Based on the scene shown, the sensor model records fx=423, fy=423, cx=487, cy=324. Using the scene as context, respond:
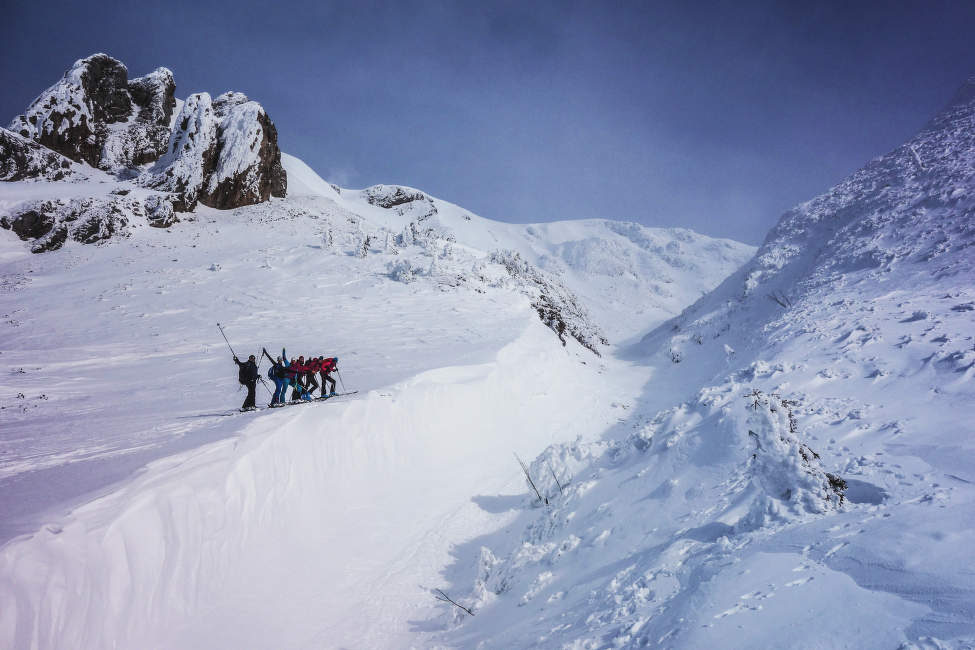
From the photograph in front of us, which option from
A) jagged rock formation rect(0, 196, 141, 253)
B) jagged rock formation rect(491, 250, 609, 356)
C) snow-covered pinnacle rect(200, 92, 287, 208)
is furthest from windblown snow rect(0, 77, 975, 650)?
snow-covered pinnacle rect(200, 92, 287, 208)

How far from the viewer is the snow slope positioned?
281cm

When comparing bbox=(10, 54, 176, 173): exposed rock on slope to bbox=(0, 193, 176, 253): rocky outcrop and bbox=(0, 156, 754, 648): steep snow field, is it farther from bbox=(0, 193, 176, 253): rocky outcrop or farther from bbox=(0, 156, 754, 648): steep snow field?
bbox=(0, 193, 176, 253): rocky outcrop

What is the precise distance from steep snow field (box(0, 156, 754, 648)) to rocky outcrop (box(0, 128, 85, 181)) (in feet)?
12.9

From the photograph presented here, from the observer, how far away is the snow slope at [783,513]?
281 centimetres

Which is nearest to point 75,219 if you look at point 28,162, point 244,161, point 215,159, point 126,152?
point 28,162

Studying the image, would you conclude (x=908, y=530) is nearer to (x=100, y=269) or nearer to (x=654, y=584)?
(x=654, y=584)

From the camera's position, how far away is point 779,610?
2.89 meters

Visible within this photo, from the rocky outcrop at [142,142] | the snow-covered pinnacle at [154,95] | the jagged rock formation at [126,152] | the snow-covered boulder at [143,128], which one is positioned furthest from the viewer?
the snow-covered pinnacle at [154,95]

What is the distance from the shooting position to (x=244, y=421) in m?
7.37

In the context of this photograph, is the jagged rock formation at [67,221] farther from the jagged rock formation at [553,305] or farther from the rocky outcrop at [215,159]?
the jagged rock formation at [553,305]

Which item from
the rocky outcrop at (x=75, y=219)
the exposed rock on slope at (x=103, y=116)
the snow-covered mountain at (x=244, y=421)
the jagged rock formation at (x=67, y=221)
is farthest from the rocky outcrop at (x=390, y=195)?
the jagged rock formation at (x=67, y=221)

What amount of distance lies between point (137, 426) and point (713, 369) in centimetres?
1785

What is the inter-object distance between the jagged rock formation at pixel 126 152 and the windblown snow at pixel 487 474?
22.1 feet

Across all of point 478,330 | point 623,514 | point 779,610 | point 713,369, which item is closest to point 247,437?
point 623,514
